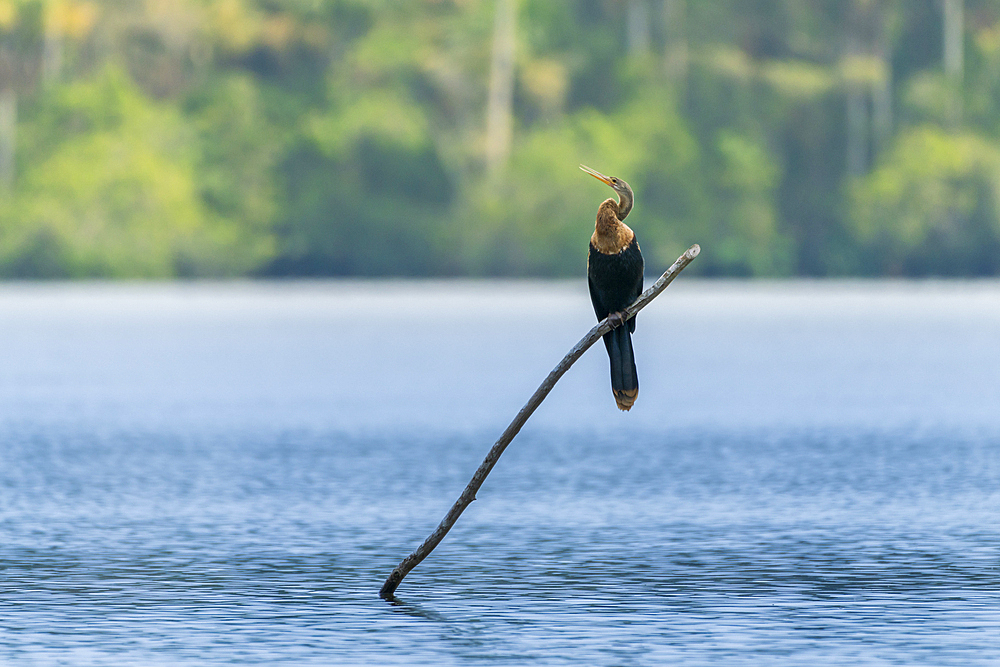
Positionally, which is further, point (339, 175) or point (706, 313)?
point (339, 175)

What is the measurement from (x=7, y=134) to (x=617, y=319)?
68064mm

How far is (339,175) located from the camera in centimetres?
7419

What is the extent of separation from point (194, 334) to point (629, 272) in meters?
32.4

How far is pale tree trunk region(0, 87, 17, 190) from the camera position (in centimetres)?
7334

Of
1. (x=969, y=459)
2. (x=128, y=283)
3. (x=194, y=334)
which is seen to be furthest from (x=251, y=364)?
(x=128, y=283)

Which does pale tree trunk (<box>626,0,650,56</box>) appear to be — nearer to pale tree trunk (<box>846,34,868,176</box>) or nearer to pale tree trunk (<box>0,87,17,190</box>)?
pale tree trunk (<box>846,34,868,176</box>)

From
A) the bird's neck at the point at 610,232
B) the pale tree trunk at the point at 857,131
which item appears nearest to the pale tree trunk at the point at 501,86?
the pale tree trunk at the point at 857,131

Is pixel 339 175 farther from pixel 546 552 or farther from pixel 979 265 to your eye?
pixel 546 552

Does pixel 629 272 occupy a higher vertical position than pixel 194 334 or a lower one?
higher

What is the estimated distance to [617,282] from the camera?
934cm

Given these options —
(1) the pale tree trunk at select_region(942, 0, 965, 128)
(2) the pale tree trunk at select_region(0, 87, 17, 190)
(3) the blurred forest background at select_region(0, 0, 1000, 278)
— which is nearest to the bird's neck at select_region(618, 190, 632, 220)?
(3) the blurred forest background at select_region(0, 0, 1000, 278)

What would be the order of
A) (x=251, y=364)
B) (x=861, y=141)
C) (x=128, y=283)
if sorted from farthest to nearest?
1. (x=861, y=141)
2. (x=128, y=283)
3. (x=251, y=364)

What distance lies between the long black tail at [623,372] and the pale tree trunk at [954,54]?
228 feet

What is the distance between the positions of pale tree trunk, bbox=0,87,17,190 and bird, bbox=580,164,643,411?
65284 mm
